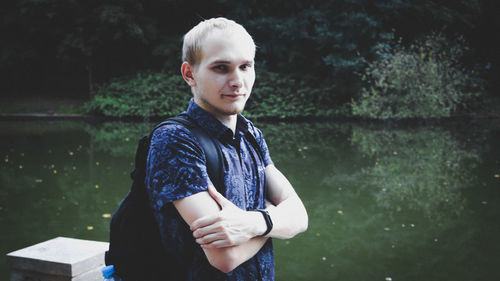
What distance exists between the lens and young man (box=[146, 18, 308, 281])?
1.42 meters

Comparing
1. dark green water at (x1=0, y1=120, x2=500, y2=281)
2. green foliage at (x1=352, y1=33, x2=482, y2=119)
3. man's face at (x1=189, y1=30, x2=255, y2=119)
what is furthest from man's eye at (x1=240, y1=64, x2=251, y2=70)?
green foliage at (x1=352, y1=33, x2=482, y2=119)

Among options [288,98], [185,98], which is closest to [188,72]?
[288,98]

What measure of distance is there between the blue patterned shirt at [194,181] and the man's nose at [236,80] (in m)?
0.14

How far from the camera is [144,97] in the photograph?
1905cm

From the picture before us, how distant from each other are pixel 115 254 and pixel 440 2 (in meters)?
22.9

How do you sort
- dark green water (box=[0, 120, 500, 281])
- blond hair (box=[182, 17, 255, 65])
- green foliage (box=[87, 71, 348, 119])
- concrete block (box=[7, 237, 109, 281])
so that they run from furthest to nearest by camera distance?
1. green foliage (box=[87, 71, 348, 119])
2. dark green water (box=[0, 120, 500, 281])
3. concrete block (box=[7, 237, 109, 281])
4. blond hair (box=[182, 17, 255, 65])

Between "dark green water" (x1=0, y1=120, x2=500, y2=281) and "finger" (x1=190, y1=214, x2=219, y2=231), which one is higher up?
"finger" (x1=190, y1=214, x2=219, y2=231)

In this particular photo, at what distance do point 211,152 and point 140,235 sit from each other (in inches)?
15.0

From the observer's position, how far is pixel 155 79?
20781mm

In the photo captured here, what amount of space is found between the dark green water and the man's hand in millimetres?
2850

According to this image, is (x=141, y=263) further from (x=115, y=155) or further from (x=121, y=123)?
(x=121, y=123)

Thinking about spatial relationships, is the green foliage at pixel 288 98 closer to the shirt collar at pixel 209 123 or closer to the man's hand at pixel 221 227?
the shirt collar at pixel 209 123

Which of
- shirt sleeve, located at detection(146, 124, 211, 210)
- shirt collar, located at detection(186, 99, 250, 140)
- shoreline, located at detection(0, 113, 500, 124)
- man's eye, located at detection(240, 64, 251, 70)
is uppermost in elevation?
man's eye, located at detection(240, 64, 251, 70)

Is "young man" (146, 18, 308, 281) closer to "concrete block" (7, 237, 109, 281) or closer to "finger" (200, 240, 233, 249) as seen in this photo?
"finger" (200, 240, 233, 249)
